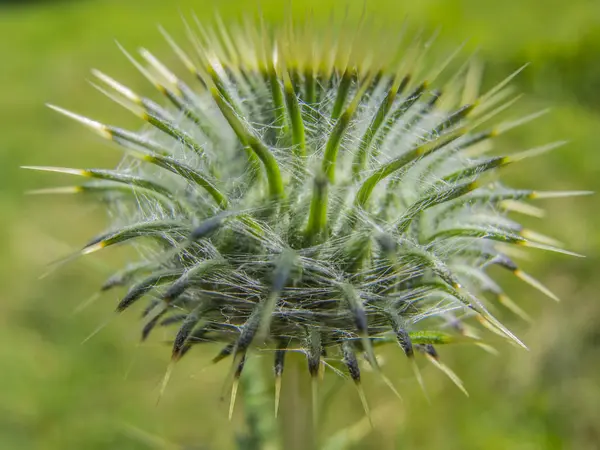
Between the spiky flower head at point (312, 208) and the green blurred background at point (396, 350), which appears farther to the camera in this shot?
the green blurred background at point (396, 350)

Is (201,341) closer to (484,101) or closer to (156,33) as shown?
(484,101)

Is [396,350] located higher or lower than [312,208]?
lower

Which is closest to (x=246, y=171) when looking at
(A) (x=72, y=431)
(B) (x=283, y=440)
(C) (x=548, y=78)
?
(B) (x=283, y=440)

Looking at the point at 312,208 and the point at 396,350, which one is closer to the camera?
the point at 312,208

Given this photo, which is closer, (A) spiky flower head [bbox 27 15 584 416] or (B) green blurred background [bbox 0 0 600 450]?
(A) spiky flower head [bbox 27 15 584 416]
